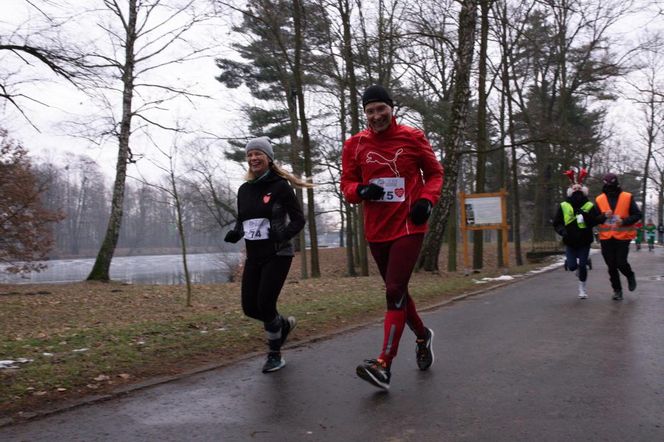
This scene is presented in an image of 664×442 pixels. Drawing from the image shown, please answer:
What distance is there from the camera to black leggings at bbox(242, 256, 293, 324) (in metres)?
4.86

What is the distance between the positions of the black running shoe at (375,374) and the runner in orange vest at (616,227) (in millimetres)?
6294

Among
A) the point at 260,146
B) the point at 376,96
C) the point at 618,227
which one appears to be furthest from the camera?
the point at 618,227

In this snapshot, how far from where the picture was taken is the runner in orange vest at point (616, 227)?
8.73 meters

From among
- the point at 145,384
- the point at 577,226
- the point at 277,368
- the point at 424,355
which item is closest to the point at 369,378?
the point at 424,355

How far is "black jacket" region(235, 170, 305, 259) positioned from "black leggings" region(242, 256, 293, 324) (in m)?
0.07

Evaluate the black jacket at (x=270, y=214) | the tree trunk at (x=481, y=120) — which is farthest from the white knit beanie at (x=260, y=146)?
the tree trunk at (x=481, y=120)

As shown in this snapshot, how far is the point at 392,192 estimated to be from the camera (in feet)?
14.3

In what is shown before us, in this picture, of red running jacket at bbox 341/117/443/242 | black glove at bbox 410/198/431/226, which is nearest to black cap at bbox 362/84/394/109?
red running jacket at bbox 341/117/443/242

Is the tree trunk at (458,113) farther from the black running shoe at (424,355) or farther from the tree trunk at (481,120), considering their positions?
the black running shoe at (424,355)

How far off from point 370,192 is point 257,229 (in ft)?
4.07

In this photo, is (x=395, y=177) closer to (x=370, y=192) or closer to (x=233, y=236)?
(x=370, y=192)

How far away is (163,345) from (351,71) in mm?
15077

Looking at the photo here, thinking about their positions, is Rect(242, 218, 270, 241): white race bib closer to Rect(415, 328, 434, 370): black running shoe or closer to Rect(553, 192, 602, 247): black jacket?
Rect(415, 328, 434, 370): black running shoe

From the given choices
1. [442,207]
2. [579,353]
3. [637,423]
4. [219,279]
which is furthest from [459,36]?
[219,279]
